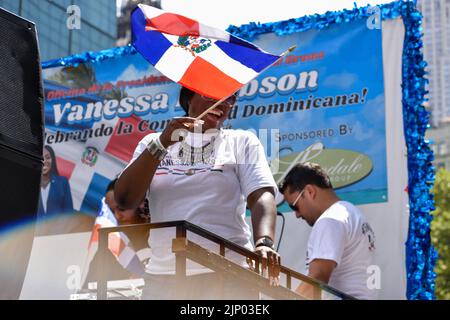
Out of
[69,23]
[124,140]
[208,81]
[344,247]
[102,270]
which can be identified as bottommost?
[102,270]

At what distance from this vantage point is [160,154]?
361 centimetres

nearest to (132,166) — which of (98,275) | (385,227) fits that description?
(98,275)

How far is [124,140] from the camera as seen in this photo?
26.5 feet

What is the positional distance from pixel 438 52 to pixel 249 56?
118m

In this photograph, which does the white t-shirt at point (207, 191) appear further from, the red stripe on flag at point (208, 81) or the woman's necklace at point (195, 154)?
the red stripe on flag at point (208, 81)

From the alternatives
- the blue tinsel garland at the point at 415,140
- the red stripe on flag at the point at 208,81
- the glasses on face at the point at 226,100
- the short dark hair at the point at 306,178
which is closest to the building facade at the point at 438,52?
the blue tinsel garland at the point at 415,140

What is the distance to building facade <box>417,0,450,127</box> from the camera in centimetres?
11631

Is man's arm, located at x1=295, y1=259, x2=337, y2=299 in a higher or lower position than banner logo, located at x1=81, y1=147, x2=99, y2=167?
lower

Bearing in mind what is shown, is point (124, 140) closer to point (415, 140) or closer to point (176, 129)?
point (415, 140)

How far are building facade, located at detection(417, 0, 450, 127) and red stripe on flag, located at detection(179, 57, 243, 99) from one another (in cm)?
11389

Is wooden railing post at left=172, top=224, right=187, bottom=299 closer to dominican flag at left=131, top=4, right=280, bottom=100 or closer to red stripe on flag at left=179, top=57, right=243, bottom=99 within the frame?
red stripe on flag at left=179, top=57, right=243, bottom=99

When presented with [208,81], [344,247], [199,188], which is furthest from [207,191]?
[344,247]

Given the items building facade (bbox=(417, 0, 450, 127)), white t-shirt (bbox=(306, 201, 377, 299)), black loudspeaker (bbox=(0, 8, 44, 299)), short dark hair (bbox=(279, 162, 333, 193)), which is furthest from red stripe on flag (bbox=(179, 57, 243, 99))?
building facade (bbox=(417, 0, 450, 127))
